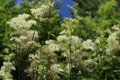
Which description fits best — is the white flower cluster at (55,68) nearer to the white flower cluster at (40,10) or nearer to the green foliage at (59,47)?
the green foliage at (59,47)

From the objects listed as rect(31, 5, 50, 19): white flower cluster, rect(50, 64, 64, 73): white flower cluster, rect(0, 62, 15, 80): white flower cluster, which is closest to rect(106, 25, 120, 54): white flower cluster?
rect(50, 64, 64, 73): white flower cluster

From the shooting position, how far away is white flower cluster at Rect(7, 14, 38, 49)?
6516 mm

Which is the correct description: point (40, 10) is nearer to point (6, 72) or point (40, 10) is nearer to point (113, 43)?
point (6, 72)

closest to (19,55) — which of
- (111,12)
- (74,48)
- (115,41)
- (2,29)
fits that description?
(74,48)

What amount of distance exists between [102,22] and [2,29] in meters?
2.29

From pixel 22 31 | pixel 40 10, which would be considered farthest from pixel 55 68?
pixel 40 10

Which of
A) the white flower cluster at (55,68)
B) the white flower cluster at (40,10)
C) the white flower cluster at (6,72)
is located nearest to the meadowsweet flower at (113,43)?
the white flower cluster at (55,68)

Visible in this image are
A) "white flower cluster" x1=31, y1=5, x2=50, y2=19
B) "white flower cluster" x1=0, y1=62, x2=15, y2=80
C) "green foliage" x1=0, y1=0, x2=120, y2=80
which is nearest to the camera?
"white flower cluster" x1=0, y1=62, x2=15, y2=80

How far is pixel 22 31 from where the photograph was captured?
259 inches

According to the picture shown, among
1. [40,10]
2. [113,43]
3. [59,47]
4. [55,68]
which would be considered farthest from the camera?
[113,43]

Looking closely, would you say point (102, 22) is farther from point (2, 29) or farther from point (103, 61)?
point (2, 29)

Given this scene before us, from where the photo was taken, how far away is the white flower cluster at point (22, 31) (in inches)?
257

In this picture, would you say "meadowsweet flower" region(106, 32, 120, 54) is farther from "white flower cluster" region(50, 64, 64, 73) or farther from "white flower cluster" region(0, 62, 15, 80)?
"white flower cluster" region(0, 62, 15, 80)

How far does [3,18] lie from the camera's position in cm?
989
